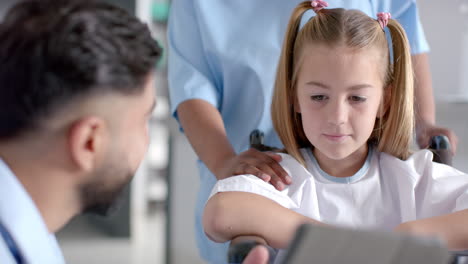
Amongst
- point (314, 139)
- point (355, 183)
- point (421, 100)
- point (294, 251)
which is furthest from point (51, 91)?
point (421, 100)

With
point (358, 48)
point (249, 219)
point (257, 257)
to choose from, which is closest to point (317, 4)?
point (358, 48)

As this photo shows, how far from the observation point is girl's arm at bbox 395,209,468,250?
0.89m

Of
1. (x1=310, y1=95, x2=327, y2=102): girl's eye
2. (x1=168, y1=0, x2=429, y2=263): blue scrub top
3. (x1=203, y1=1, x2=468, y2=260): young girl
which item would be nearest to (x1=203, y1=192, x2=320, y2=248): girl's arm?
(x1=203, y1=1, x2=468, y2=260): young girl

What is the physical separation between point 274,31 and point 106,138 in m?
0.61

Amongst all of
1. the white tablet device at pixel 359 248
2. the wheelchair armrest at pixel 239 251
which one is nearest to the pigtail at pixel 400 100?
the wheelchair armrest at pixel 239 251

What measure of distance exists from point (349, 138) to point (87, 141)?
51 centimetres

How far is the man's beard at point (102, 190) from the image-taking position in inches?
28.2

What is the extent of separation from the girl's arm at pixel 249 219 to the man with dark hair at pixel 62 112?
20 cm

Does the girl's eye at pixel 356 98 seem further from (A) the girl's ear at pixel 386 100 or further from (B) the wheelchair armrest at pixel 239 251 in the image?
(B) the wheelchair armrest at pixel 239 251

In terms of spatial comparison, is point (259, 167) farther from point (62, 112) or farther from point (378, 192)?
point (62, 112)

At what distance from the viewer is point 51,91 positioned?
25.1 inches

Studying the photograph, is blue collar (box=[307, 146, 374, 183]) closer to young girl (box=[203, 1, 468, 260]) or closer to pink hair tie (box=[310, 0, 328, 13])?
young girl (box=[203, 1, 468, 260])

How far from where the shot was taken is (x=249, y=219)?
2.87ft

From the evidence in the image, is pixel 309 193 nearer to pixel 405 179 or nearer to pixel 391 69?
pixel 405 179
